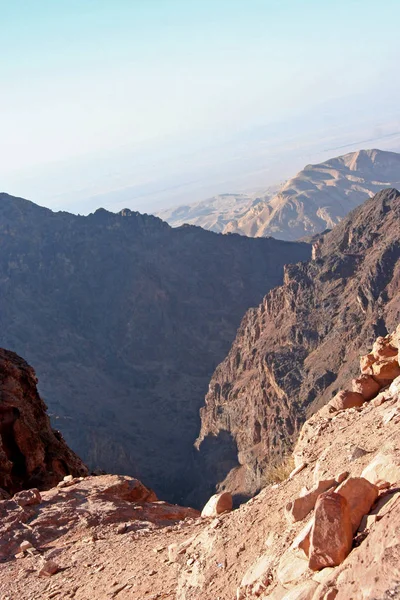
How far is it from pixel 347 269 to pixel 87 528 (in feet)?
236

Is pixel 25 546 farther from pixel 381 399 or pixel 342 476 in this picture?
pixel 342 476

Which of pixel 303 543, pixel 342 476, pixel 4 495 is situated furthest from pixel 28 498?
pixel 303 543

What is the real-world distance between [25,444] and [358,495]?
18124 millimetres

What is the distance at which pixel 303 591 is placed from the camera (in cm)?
606

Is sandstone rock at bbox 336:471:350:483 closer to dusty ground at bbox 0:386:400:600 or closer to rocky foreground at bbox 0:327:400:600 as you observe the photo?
rocky foreground at bbox 0:327:400:600

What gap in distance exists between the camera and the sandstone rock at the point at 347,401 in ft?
42.3

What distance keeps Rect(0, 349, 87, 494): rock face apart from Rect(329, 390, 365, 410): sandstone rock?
12.3 metres

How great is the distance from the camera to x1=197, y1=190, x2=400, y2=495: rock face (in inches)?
2653

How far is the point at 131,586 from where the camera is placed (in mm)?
9539

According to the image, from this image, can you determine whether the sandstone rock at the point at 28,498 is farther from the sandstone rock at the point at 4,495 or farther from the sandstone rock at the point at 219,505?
the sandstone rock at the point at 219,505

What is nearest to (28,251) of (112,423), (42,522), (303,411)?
(112,423)

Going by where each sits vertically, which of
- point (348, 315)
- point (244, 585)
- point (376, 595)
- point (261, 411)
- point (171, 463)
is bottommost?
point (171, 463)

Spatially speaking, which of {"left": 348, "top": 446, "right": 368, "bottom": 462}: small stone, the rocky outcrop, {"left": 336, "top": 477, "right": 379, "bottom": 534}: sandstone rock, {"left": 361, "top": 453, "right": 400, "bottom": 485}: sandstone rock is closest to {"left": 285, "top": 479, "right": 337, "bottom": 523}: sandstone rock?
the rocky outcrop

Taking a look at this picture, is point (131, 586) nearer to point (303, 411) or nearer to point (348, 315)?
point (303, 411)
